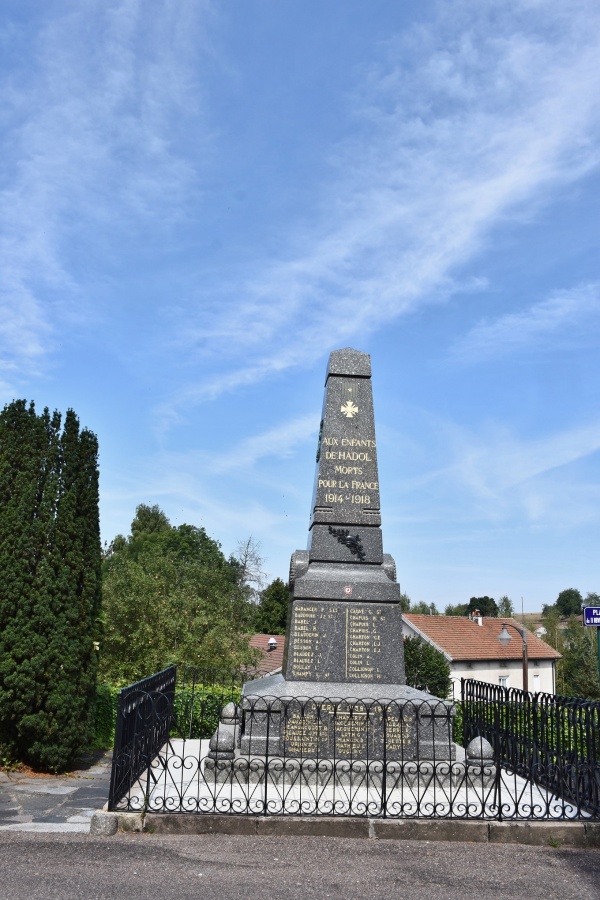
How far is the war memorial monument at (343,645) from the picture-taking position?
767 cm

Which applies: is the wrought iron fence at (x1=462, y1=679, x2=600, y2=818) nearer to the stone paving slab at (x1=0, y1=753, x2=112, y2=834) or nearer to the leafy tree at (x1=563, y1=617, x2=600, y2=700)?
the stone paving slab at (x1=0, y1=753, x2=112, y2=834)

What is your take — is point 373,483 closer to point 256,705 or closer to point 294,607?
point 294,607

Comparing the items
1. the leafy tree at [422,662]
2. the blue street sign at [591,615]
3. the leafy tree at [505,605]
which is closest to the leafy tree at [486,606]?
the leafy tree at [505,605]

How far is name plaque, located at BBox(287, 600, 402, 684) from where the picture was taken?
8.29 metres

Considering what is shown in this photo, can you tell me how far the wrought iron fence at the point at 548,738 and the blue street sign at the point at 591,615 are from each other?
1.60 meters

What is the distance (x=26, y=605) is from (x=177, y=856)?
4.58 metres

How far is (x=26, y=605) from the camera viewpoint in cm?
923

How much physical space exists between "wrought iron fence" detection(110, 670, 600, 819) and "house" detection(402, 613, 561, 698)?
29.3m

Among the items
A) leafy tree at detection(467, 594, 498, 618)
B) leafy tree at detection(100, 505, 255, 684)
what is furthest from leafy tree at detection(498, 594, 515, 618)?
leafy tree at detection(100, 505, 255, 684)

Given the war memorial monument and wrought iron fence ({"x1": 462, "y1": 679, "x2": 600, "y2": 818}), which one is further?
the war memorial monument

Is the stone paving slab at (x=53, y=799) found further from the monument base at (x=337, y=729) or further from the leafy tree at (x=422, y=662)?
the leafy tree at (x=422, y=662)

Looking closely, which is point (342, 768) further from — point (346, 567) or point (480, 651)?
point (480, 651)

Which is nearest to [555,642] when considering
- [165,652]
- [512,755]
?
[165,652]

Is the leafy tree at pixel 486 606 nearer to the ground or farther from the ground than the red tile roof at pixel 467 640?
farther from the ground
